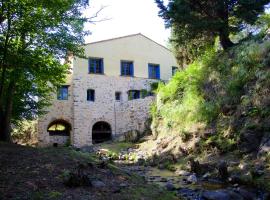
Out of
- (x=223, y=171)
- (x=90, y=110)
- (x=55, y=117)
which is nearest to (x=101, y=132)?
(x=90, y=110)

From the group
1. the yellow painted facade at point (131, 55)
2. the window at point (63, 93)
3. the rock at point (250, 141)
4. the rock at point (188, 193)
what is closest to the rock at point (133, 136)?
the window at point (63, 93)

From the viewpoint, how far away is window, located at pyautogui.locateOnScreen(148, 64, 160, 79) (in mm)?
31141

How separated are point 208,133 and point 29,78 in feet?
23.0

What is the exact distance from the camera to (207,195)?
25.3ft

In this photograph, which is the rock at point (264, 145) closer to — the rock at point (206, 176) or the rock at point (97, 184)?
the rock at point (206, 176)

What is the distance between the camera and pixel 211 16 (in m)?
17.1

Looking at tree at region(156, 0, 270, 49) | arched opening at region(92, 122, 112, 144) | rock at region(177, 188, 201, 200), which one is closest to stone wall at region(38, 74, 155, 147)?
arched opening at region(92, 122, 112, 144)

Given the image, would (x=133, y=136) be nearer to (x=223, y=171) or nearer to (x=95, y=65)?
(x=95, y=65)

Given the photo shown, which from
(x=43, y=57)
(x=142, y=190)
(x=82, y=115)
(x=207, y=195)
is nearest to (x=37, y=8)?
(x=43, y=57)

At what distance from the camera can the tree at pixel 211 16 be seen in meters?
16.1

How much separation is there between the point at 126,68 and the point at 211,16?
13991 millimetres

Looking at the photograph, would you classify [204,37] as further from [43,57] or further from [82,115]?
[82,115]

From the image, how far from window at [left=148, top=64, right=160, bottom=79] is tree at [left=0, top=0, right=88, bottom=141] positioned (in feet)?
58.8

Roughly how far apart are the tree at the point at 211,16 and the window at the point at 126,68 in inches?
498
